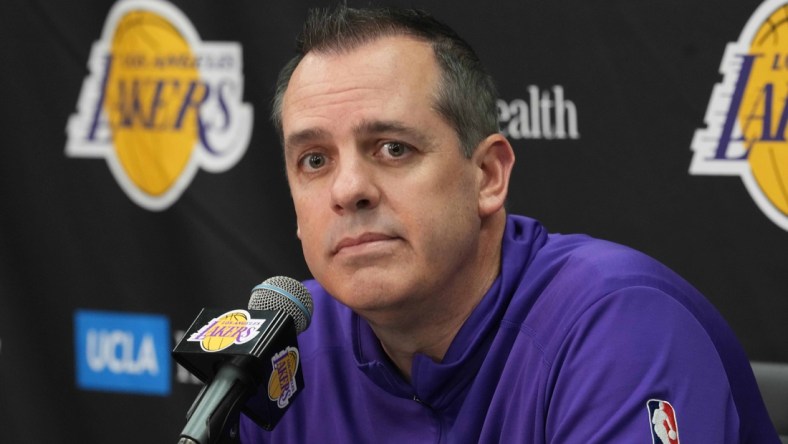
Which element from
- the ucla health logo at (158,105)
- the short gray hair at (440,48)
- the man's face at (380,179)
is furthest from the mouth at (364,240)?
the ucla health logo at (158,105)

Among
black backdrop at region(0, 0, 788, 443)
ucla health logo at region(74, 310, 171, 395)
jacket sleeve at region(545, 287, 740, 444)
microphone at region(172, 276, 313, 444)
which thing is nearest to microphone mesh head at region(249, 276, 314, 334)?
microphone at region(172, 276, 313, 444)

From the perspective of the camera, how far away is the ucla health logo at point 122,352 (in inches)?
Answer: 111

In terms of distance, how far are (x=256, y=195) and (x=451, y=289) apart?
113 cm

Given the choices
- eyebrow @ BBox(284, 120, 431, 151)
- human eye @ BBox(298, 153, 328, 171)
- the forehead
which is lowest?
human eye @ BBox(298, 153, 328, 171)

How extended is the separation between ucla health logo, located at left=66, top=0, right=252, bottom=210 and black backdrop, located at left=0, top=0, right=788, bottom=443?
0.03 meters

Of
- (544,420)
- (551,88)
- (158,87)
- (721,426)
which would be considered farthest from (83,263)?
(721,426)

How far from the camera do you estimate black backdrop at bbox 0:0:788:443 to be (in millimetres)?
2221

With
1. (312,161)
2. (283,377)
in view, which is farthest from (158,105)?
(283,377)

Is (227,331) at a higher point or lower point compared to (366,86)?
lower

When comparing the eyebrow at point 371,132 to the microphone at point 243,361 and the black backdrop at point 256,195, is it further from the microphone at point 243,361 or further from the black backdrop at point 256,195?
the black backdrop at point 256,195

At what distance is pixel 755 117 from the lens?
2168mm

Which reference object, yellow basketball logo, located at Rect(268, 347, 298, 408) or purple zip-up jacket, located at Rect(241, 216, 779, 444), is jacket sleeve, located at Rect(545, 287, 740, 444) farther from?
yellow basketball logo, located at Rect(268, 347, 298, 408)

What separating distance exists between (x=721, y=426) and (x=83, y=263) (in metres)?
1.96

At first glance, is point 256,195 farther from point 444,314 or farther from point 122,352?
point 444,314
